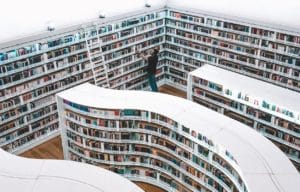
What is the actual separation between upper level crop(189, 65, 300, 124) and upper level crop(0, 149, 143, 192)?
15.8ft

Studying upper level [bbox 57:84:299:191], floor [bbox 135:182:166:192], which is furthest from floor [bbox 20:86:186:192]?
floor [bbox 135:182:166:192]

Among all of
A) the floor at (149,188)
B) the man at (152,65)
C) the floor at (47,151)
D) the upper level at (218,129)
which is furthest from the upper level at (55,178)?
the man at (152,65)

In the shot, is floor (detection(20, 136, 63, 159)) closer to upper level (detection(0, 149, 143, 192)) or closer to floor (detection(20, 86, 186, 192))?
floor (detection(20, 86, 186, 192))

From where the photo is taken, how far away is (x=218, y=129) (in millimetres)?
7801

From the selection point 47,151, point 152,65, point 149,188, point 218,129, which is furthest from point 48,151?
point 218,129

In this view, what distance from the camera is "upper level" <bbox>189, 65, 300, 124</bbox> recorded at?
30.2 feet

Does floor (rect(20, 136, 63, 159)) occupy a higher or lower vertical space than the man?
lower

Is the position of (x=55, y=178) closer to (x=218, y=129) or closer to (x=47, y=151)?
(x=218, y=129)

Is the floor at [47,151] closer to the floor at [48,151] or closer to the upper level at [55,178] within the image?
the floor at [48,151]

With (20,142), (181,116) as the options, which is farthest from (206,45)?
(20,142)

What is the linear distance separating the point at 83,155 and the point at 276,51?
6867mm

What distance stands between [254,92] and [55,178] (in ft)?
19.2

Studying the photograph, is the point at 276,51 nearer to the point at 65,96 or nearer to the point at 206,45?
the point at 206,45

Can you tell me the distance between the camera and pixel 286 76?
11.8m
